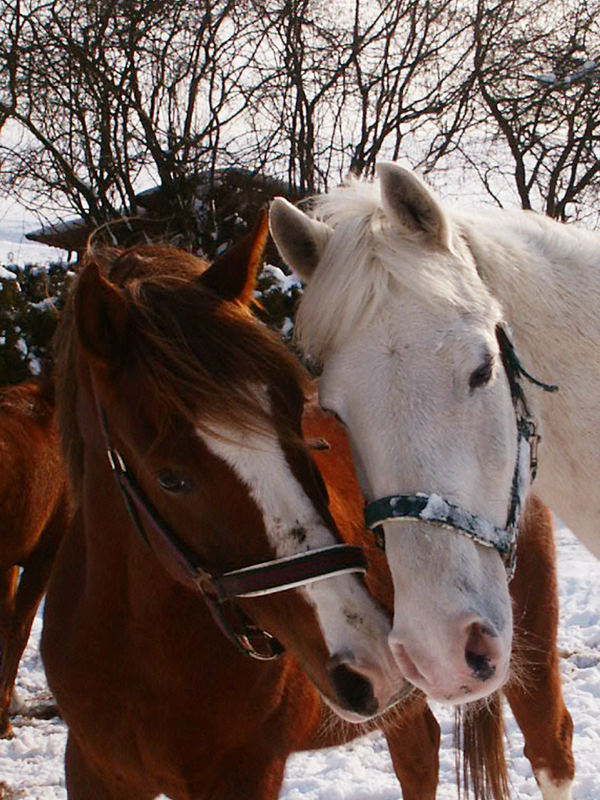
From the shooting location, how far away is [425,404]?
1.63m

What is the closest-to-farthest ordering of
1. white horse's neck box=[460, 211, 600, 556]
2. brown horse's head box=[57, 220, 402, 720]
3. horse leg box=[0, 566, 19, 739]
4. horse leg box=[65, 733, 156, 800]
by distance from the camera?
brown horse's head box=[57, 220, 402, 720] < white horse's neck box=[460, 211, 600, 556] < horse leg box=[65, 733, 156, 800] < horse leg box=[0, 566, 19, 739]

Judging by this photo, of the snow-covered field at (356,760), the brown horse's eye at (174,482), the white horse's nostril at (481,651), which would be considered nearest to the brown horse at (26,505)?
the snow-covered field at (356,760)

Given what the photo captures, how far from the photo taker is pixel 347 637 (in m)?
1.57

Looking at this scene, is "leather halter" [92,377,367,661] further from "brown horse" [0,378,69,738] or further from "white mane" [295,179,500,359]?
"brown horse" [0,378,69,738]

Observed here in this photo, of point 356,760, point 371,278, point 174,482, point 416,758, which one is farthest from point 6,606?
point 371,278

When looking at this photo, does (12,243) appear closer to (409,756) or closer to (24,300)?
(24,300)

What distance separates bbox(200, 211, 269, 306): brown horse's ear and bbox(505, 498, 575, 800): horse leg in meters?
1.63

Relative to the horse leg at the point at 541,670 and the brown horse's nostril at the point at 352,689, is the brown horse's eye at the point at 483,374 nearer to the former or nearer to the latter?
the brown horse's nostril at the point at 352,689

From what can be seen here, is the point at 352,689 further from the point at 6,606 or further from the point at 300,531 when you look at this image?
the point at 6,606

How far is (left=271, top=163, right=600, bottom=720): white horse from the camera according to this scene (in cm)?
154

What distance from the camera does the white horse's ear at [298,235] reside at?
2.05 metres

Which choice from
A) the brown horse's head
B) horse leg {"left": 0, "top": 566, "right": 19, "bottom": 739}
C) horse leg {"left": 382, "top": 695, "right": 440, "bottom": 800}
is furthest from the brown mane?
horse leg {"left": 0, "top": 566, "right": 19, "bottom": 739}

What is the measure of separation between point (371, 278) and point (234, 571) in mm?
743

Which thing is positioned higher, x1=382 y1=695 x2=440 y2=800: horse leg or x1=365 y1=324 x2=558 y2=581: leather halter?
x1=365 y1=324 x2=558 y2=581: leather halter
